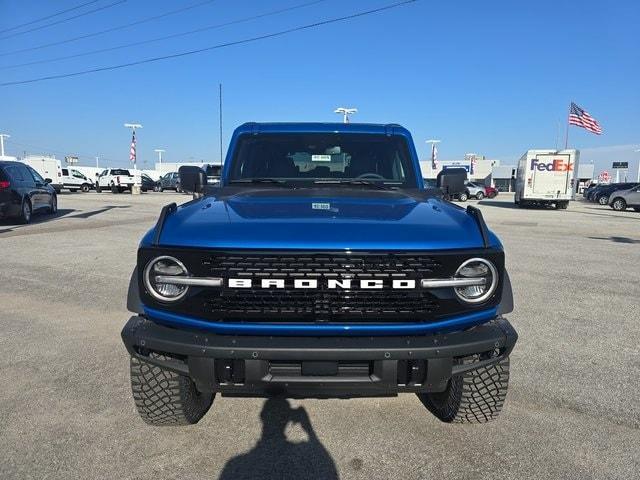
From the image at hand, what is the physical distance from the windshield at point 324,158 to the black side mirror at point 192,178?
0.90 feet

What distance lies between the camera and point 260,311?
7.64 feet

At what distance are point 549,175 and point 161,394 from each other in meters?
27.3

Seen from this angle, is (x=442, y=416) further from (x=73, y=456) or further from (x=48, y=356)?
(x=48, y=356)

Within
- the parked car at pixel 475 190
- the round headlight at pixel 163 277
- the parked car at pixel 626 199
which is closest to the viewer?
the round headlight at pixel 163 277

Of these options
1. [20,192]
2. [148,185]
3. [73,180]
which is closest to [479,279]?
[20,192]

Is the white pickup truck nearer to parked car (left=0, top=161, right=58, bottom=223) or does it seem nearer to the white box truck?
the white box truck

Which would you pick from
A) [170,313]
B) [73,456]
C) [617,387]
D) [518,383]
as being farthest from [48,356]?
[617,387]

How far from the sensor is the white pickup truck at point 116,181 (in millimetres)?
37000

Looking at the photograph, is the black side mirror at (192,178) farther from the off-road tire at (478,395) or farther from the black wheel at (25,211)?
the black wheel at (25,211)

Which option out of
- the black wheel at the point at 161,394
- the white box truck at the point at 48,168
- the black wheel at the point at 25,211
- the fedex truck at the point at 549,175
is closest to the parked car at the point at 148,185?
the white box truck at the point at 48,168

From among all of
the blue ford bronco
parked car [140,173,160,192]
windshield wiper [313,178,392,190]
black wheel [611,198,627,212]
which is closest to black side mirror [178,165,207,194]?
windshield wiper [313,178,392,190]

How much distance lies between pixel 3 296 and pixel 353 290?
5.59m

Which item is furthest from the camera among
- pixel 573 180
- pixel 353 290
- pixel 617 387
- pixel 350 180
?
pixel 573 180

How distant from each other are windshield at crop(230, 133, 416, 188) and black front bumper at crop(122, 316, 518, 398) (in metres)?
1.83
